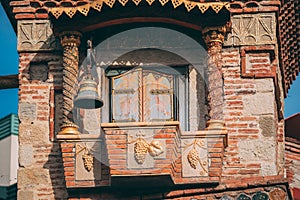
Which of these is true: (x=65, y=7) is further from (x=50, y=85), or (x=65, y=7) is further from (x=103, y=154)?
(x=103, y=154)

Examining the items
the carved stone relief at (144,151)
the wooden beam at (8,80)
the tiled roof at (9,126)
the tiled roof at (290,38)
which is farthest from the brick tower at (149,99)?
the tiled roof at (9,126)

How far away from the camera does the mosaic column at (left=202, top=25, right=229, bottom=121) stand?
2034 centimetres

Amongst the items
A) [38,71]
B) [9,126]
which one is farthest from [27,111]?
[9,126]

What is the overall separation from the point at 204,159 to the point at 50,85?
275cm

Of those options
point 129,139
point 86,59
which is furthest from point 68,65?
point 129,139

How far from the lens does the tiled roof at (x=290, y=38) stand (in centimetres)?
2228

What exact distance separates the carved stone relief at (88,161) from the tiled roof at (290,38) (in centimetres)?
411

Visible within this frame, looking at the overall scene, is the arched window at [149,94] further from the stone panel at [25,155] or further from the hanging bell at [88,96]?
the stone panel at [25,155]

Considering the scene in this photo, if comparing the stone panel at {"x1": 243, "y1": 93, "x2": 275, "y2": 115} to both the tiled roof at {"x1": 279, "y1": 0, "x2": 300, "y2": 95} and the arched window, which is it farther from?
the tiled roof at {"x1": 279, "y1": 0, "x2": 300, "y2": 95}

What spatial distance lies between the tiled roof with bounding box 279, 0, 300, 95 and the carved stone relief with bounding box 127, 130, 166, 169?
12.8 feet

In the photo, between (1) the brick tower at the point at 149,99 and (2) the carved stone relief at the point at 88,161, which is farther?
(2) the carved stone relief at the point at 88,161

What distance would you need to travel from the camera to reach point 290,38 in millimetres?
23016

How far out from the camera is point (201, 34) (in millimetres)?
20781

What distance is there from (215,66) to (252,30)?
97 cm
